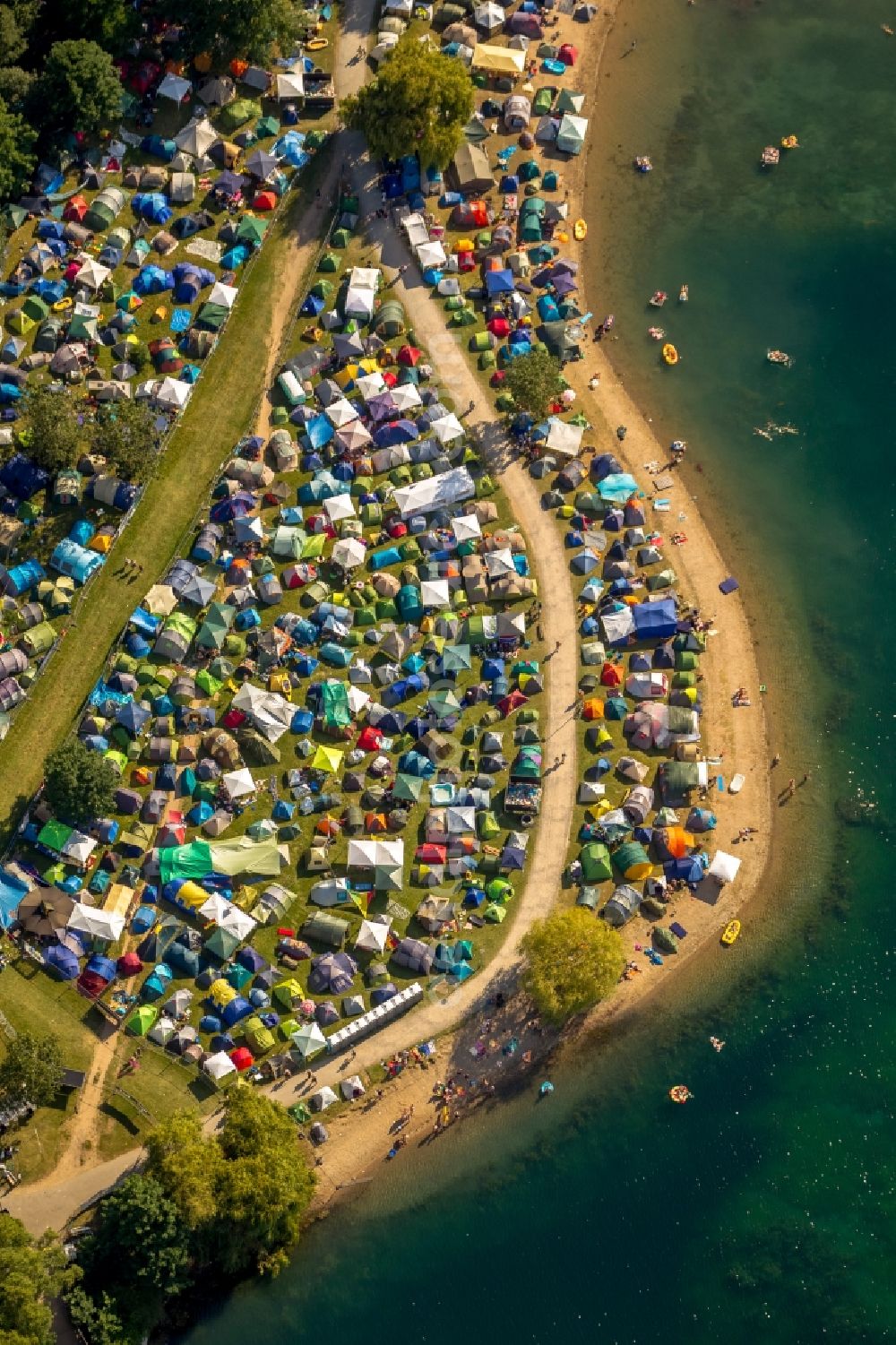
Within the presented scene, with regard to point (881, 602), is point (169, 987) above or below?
below

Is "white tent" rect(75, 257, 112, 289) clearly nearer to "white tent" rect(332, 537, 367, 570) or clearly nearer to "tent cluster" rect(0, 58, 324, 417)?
"tent cluster" rect(0, 58, 324, 417)

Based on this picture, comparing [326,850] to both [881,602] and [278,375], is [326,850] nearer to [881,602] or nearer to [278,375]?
[278,375]

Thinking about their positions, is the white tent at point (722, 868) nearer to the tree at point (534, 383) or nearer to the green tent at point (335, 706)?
the green tent at point (335, 706)

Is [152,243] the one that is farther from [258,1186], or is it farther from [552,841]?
[258,1186]

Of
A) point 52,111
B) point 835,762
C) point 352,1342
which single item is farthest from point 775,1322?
point 52,111

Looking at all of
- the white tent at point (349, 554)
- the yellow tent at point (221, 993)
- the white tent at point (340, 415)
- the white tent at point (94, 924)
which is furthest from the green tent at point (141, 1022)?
the white tent at point (340, 415)

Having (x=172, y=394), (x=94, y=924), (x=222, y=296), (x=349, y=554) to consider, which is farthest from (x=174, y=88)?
(x=94, y=924)
